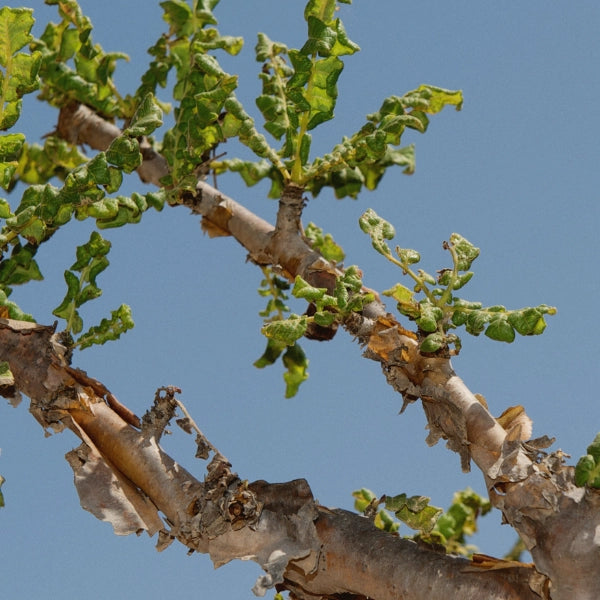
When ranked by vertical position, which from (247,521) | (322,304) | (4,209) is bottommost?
(247,521)

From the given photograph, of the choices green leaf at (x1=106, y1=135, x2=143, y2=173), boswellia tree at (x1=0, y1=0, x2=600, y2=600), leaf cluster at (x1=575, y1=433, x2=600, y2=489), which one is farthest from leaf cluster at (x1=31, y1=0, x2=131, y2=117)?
leaf cluster at (x1=575, y1=433, x2=600, y2=489)

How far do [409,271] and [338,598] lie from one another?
38.6 inches

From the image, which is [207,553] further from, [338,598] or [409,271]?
[409,271]

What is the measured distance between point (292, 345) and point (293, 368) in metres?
1.15

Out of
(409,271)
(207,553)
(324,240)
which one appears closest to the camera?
(207,553)

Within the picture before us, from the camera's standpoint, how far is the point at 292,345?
2857 millimetres

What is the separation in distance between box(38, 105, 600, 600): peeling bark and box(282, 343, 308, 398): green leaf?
3.70 feet

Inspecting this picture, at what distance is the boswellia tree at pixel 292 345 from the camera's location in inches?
91.0

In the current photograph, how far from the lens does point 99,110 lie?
13.3 ft

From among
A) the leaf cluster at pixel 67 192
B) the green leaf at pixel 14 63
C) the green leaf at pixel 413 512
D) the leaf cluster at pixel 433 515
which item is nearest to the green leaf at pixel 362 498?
the leaf cluster at pixel 433 515

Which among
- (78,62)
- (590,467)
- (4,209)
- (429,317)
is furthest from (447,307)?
(78,62)

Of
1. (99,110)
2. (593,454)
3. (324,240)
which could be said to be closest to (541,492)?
(593,454)

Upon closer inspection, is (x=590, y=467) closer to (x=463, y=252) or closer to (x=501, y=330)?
(x=501, y=330)

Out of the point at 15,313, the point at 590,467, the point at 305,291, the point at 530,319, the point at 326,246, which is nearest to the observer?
the point at 590,467
